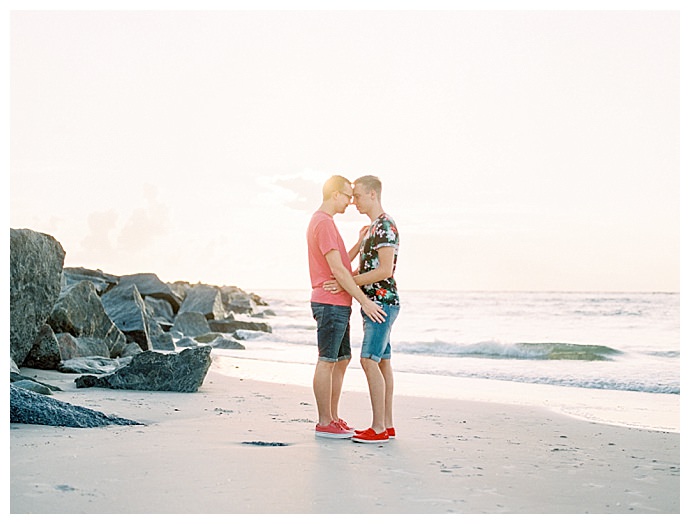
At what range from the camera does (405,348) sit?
59.2 ft

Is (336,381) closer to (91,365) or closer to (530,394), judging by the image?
(530,394)

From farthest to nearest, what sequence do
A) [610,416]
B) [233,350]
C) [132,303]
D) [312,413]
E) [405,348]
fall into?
1. [405,348]
2. [233,350]
3. [132,303]
4. [610,416]
5. [312,413]

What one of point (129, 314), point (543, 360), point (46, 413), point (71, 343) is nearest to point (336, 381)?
point (46, 413)

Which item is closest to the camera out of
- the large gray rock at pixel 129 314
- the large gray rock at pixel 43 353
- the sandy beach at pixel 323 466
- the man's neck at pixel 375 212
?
the sandy beach at pixel 323 466

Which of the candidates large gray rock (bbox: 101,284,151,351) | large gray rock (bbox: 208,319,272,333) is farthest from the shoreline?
large gray rock (bbox: 208,319,272,333)

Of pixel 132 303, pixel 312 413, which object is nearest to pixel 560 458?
pixel 312 413

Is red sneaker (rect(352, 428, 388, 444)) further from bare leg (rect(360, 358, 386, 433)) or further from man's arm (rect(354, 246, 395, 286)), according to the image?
man's arm (rect(354, 246, 395, 286))

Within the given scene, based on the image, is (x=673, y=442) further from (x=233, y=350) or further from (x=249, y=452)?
(x=233, y=350)

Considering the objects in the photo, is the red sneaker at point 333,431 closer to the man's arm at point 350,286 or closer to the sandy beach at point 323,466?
the sandy beach at point 323,466

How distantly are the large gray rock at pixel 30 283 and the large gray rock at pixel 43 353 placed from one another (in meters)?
0.20

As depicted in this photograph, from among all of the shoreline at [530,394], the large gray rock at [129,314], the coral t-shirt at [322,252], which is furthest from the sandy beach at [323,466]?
the large gray rock at [129,314]

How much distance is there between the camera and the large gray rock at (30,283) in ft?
28.9
